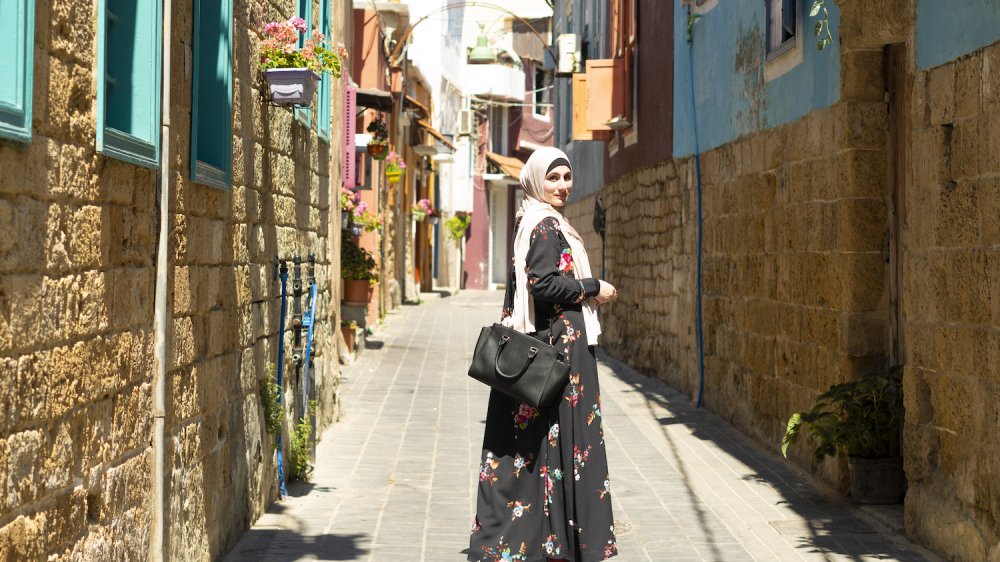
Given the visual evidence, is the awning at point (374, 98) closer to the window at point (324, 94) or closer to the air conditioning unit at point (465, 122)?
the window at point (324, 94)

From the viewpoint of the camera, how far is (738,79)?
1149cm

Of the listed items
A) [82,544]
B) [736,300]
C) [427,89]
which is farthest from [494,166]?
[82,544]

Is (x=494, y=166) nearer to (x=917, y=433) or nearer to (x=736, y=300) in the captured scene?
(x=736, y=300)

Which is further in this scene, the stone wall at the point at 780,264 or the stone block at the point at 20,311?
the stone wall at the point at 780,264

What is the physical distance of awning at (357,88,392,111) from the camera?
56.7 ft

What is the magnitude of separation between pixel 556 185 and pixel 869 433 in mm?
2785

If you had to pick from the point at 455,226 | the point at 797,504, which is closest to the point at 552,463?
the point at 797,504

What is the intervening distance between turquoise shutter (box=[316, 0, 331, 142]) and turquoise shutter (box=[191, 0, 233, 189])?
3.90 metres

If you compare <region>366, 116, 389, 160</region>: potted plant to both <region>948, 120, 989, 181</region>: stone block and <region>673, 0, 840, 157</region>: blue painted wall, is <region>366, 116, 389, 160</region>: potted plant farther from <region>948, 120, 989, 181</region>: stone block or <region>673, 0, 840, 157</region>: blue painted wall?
<region>948, 120, 989, 181</region>: stone block

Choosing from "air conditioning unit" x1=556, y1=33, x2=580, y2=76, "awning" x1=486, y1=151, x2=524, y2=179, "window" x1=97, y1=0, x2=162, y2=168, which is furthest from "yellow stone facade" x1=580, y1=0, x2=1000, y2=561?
"awning" x1=486, y1=151, x2=524, y2=179

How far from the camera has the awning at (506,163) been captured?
1668 inches

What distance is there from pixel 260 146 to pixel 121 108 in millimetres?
2476

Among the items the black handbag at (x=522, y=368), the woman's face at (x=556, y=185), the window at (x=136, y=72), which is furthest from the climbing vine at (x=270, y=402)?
the window at (x=136, y=72)

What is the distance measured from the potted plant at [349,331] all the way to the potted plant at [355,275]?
0.96 meters
